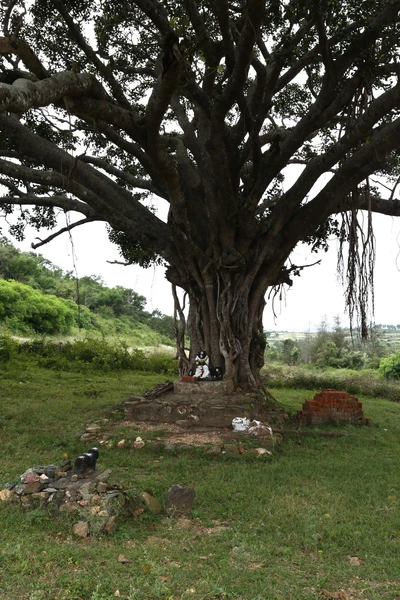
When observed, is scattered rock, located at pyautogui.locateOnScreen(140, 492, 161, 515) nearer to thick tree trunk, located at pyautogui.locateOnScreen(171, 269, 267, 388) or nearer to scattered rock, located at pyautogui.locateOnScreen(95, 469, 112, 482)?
scattered rock, located at pyautogui.locateOnScreen(95, 469, 112, 482)

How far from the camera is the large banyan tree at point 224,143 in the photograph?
22.2ft

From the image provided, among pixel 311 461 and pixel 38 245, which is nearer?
pixel 311 461

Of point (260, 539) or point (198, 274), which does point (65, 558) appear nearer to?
point (260, 539)

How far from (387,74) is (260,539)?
6.94m

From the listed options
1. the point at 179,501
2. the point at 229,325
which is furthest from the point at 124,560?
the point at 229,325

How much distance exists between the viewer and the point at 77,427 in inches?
294

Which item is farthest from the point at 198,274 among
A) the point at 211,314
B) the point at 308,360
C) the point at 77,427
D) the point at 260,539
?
the point at 308,360

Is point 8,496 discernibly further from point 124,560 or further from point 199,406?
point 199,406

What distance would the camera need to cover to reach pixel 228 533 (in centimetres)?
385

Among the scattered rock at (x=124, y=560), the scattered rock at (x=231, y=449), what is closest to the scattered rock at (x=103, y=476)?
the scattered rock at (x=124, y=560)

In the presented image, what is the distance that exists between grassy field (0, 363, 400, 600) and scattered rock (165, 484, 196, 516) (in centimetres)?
9

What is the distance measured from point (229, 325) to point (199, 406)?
1.61 metres

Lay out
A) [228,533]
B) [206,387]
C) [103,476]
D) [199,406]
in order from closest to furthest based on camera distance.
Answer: [228,533] < [103,476] < [199,406] < [206,387]

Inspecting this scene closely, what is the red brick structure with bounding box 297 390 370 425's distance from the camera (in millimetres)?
8453
